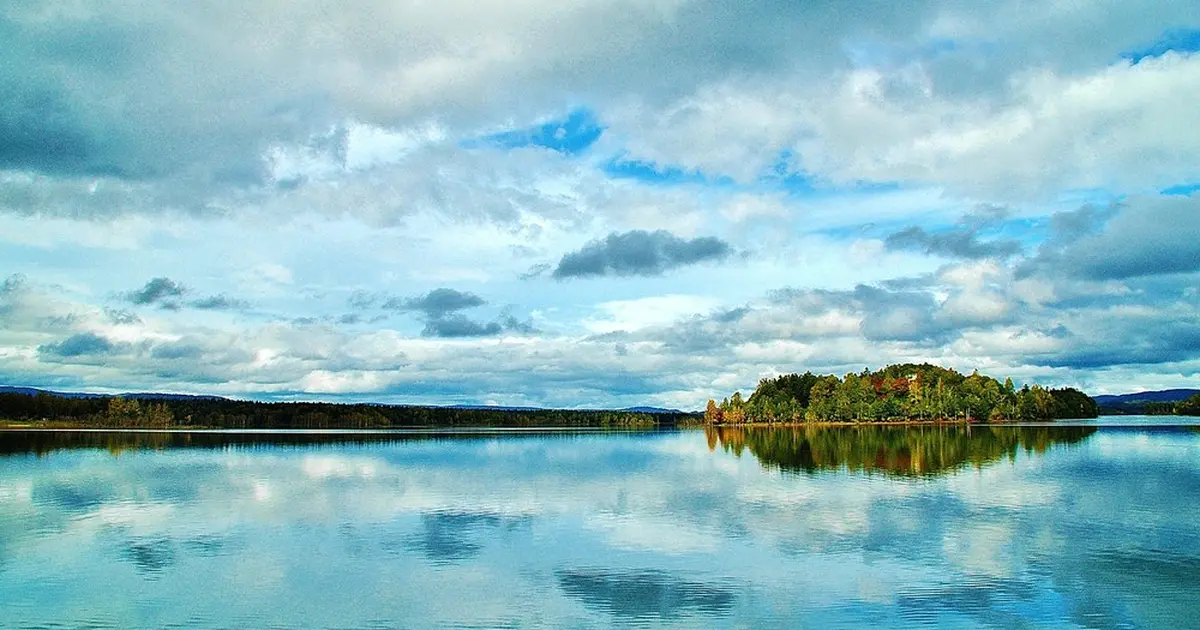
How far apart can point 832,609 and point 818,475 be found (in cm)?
3615

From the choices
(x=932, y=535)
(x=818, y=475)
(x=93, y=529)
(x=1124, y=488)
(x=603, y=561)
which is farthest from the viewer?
(x=818, y=475)

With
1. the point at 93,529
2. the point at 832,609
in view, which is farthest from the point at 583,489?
the point at 832,609

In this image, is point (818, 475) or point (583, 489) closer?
point (583, 489)

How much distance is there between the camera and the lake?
20.9 metres

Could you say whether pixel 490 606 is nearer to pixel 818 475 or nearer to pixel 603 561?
pixel 603 561

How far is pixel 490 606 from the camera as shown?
21.6 metres

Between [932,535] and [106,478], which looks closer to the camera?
[932,535]

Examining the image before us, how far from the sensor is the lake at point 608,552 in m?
20.9

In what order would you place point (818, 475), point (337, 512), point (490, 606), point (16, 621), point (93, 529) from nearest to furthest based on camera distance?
1. point (16, 621)
2. point (490, 606)
3. point (93, 529)
4. point (337, 512)
5. point (818, 475)

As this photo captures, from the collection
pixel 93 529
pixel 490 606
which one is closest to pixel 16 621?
pixel 490 606

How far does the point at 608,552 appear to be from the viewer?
28.6 meters

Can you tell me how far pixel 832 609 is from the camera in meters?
21.0

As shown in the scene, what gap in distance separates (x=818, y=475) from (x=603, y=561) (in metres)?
32.4

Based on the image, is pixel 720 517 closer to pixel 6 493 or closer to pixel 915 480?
pixel 915 480
